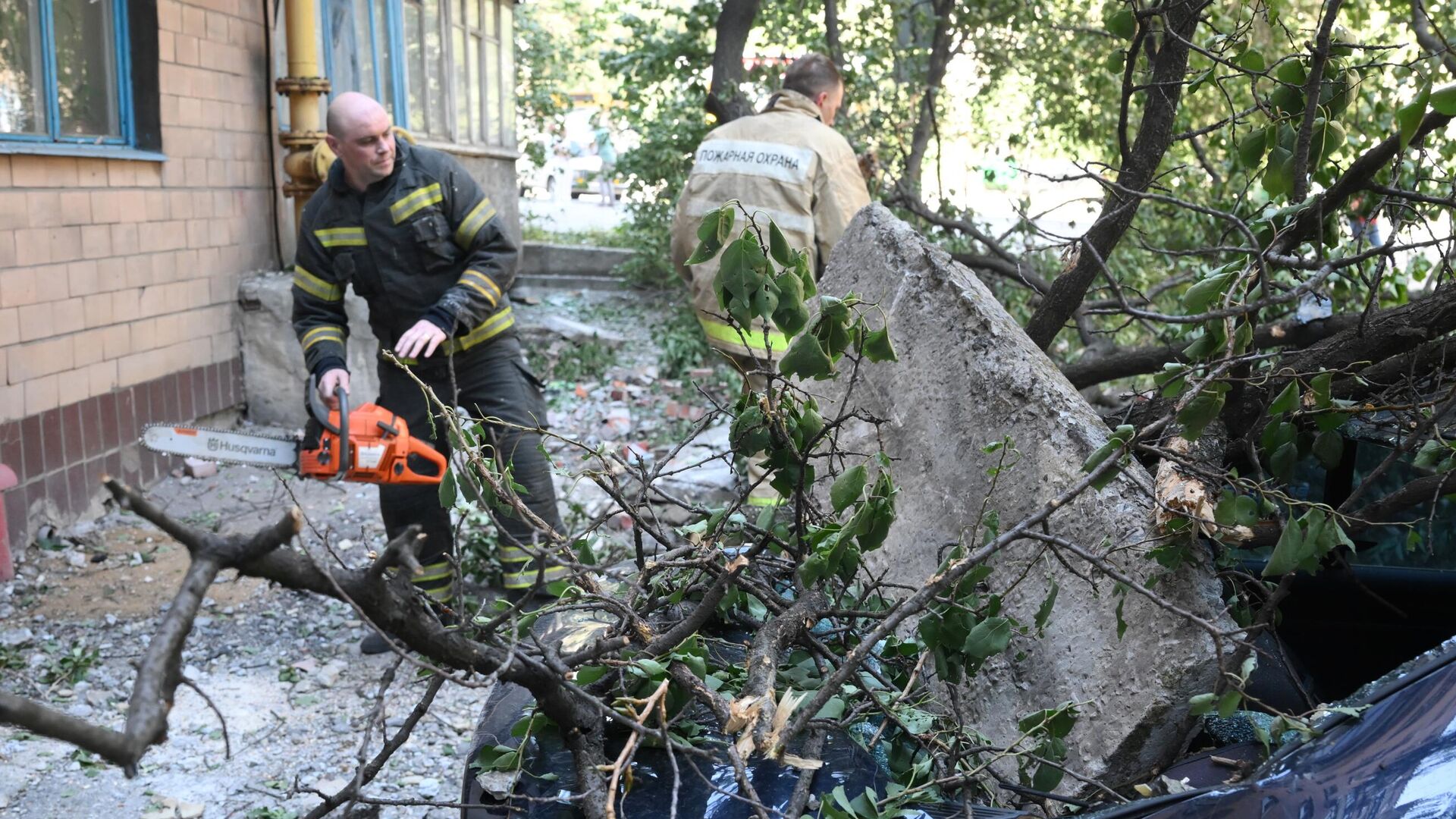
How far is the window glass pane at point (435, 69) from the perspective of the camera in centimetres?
978

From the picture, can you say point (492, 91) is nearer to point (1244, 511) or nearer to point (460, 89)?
point (460, 89)

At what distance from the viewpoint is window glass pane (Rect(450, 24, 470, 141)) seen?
33.8ft

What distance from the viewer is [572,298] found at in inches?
431

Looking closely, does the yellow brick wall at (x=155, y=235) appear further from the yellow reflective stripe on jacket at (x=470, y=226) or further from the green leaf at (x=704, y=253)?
the green leaf at (x=704, y=253)

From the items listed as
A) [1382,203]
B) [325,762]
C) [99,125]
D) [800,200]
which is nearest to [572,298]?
[99,125]

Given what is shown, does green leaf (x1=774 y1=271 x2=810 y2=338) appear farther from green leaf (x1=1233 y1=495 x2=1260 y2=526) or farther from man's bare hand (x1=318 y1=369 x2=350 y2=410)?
man's bare hand (x1=318 y1=369 x2=350 y2=410)

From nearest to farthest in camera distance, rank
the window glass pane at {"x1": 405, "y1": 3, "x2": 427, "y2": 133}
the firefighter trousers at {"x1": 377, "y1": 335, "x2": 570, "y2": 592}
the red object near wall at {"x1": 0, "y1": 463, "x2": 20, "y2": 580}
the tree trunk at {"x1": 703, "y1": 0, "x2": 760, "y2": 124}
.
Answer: the firefighter trousers at {"x1": 377, "y1": 335, "x2": 570, "y2": 592} < the red object near wall at {"x1": 0, "y1": 463, "x2": 20, "y2": 580} < the tree trunk at {"x1": 703, "y1": 0, "x2": 760, "y2": 124} < the window glass pane at {"x1": 405, "y1": 3, "x2": 427, "y2": 133}

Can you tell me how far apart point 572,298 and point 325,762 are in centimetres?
775

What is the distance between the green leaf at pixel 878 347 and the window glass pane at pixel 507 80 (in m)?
9.90

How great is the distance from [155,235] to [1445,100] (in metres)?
5.80

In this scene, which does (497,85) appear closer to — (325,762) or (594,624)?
(325,762)

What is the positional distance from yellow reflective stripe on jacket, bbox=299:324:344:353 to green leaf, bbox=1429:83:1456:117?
360cm

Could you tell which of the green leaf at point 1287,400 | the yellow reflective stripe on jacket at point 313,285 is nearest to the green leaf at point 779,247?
the green leaf at point 1287,400

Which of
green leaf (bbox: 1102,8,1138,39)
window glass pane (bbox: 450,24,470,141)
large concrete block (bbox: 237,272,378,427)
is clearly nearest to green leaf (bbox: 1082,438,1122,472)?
green leaf (bbox: 1102,8,1138,39)
